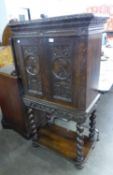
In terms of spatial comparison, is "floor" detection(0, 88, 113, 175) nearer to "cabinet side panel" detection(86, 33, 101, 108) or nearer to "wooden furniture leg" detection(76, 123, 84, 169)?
"wooden furniture leg" detection(76, 123, 84, 169)

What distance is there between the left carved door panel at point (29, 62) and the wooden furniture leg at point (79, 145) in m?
0.46

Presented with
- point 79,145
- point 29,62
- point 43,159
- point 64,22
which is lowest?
point 43,159

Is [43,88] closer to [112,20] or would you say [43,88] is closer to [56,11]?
[112,20]

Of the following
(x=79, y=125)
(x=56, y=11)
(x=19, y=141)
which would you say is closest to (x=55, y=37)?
(x=79, y=125)

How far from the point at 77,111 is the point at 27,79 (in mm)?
566

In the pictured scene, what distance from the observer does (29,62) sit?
151 centimetres

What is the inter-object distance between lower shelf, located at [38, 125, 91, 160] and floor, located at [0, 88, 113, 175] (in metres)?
0.08

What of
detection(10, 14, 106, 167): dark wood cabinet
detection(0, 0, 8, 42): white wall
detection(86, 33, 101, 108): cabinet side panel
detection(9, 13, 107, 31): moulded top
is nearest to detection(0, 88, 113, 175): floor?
detection(10, 14, 106, 167): dark wood cabinet

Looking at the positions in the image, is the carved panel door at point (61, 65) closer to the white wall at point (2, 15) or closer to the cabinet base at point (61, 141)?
the cabinet base at point (61, 141)

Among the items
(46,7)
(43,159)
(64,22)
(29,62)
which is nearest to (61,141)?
(43,159)

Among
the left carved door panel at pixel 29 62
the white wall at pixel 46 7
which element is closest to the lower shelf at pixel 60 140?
the left carved door panel at pixel 29 62

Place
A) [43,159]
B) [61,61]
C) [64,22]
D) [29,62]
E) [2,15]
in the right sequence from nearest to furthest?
[64,22], [61,61], [29,62], [43,159], [2,15]

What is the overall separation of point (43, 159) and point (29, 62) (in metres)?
1.06

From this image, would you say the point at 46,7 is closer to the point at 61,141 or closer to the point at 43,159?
the point at 61,141
